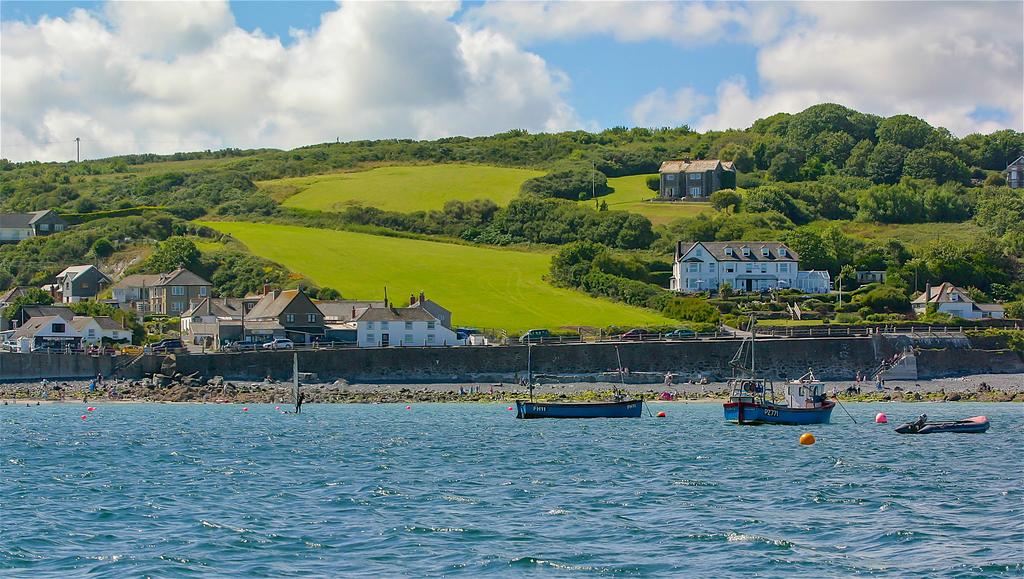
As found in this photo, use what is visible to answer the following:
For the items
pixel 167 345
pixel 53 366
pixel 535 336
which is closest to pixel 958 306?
pixel 535 336

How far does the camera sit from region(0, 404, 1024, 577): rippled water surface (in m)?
23.5

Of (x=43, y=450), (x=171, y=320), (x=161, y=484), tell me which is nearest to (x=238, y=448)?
(x=43, y=450)

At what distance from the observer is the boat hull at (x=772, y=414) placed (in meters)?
53.7

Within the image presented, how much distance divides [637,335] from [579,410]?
1059 inches

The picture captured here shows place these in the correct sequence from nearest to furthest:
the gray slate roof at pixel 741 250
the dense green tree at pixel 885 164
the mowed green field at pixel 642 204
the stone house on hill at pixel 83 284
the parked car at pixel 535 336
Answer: the parked car at pixel 535 336 → the gray slate roof at pixel 741 250 → the stone house on hill at pixel 83 284 → the mowed green field at pixel 642 204 → the dense green tree at pixel 885 164

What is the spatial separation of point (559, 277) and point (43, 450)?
69.1 meters

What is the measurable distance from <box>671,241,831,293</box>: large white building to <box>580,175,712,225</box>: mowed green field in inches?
938

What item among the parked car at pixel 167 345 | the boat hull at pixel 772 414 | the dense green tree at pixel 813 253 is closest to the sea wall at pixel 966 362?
the boat hull at pixel 772 414

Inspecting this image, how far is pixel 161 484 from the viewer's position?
34.0m

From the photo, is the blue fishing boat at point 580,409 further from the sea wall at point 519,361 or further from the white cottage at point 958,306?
the white cottage at point 958,306

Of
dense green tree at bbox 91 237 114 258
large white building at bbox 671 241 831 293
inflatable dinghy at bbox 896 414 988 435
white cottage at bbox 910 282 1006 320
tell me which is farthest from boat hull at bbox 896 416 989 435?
dense green tree at bbox 91 237 114 258

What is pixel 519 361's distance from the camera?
3088 inches

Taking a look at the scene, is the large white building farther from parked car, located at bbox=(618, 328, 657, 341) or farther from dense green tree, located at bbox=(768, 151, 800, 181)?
dense green tree, located at bbox=(768, 151, 800, 181)

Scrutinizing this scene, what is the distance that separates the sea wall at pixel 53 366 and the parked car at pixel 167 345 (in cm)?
381
